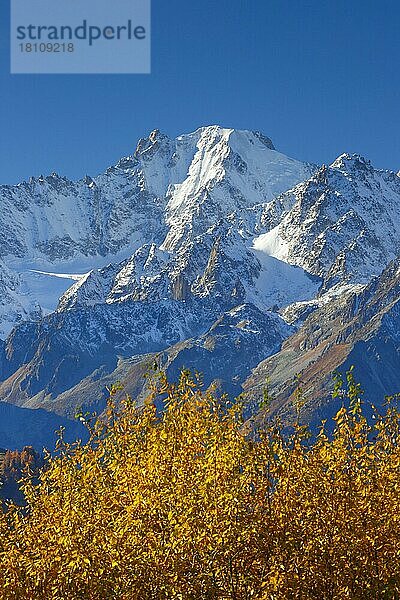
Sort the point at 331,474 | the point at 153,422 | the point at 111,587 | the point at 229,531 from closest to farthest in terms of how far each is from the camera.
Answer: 1. the point at 229,531
2. the point at 111,587
3. the point at 331,474
4. the point at 153,422

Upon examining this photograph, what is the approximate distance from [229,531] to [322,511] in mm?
3498

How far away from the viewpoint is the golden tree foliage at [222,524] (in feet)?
86.6

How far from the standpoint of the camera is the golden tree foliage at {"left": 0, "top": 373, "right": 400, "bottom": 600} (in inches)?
1039

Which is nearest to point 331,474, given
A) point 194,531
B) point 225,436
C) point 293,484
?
point 293,484

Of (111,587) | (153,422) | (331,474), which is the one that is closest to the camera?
(111,587)

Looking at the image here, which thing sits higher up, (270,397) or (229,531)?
(270,397)

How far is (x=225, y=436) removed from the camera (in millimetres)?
28906

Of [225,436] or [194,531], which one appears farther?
[225,436]

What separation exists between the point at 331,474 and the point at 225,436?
3.97 m

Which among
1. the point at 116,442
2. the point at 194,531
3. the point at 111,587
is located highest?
the point at 116,442

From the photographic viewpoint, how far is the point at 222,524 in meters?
26.0

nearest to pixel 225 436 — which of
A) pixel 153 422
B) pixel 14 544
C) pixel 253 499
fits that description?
pixel 253 499

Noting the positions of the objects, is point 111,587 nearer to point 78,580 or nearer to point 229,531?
point 78,580

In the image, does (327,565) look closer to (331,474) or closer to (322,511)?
(322,511)
